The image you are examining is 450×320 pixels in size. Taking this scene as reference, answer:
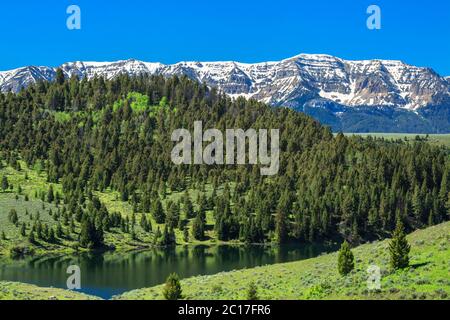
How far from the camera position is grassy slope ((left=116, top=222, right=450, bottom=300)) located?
51250 millimetres

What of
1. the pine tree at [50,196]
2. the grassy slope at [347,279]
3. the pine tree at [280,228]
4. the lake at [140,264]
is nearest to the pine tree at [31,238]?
the lake at [140,264]

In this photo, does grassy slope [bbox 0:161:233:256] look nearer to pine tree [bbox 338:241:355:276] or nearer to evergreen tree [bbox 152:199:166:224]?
evergreen tree [bbox 152:199:166:224]

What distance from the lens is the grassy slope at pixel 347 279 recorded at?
5125cm

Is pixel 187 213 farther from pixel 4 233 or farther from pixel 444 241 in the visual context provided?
pixel 444 241

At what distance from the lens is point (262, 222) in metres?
178

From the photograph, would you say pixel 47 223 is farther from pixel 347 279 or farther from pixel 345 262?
pixel 347 279

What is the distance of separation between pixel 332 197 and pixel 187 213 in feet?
162

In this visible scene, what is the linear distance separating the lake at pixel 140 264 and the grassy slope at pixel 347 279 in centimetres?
2745

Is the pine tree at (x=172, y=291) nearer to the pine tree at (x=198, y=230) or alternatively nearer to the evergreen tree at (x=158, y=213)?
the pine tree at (x=198, y=230)

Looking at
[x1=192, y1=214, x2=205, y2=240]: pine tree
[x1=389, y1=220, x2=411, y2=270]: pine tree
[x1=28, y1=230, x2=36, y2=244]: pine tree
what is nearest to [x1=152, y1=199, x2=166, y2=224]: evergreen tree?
[x1=192, y1=214, x2=205, y2=240]: pine tree

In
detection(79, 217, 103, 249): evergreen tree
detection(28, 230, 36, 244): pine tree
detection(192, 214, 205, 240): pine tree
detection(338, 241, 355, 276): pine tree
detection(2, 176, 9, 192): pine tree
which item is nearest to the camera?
detection(338, 241, 355, 276): pine tree

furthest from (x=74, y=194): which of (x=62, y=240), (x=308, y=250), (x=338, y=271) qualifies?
(x=338, y=271)

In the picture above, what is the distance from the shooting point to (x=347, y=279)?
59969mm

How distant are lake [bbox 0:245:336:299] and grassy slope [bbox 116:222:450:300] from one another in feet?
90.1
